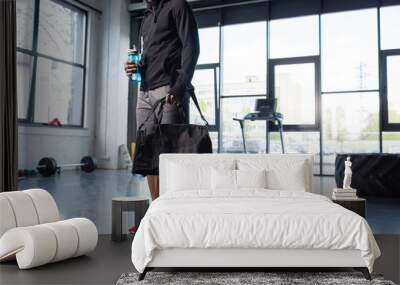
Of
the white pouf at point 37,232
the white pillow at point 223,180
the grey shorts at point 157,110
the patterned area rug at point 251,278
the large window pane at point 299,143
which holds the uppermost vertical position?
the grey shorts at point 157,110

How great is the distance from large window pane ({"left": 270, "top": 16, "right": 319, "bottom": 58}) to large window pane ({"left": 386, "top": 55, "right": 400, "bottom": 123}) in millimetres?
1354

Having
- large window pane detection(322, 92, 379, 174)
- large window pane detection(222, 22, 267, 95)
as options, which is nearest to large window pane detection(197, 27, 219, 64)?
large window pane detection(222, 22, 267, 95)

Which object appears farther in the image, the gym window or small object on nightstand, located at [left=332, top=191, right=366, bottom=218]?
the gym window

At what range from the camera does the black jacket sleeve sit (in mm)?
2340

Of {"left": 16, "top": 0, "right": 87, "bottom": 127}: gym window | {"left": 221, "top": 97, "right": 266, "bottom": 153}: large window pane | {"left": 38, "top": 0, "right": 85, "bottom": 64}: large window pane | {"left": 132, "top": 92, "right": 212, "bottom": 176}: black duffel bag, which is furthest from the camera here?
{"left": 221, "top": 97, "right": 266, "bottom": 153}: large window pane

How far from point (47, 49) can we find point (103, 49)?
61.7 inches

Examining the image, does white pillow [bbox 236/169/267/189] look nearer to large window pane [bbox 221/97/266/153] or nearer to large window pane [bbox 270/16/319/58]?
large window pane [bbox 221/97/266/153]

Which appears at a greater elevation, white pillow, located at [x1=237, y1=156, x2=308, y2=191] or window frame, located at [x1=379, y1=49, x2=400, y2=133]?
window frame, located at [x1=379, y1=49, x2=400, y2=133]

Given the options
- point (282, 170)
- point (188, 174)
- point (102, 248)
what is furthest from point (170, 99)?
point (102, 248)

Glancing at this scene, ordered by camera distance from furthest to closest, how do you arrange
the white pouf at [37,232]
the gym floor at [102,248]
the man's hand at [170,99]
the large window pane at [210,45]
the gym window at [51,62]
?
the large window pane at [210,45]
the gym window at [51,62]
the man's hand at [170,99]
the white pouf at [37,232]
the gym floor at [102,248]

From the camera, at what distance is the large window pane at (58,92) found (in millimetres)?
7250

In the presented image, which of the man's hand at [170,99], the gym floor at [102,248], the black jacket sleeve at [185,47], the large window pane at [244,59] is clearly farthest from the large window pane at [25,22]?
the man's hand at [170,99]

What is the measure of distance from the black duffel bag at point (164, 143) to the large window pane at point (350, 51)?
18.1 feet

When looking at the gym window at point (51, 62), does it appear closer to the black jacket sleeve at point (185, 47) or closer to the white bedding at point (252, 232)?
the black jacket sleeve at point (185, 47)
